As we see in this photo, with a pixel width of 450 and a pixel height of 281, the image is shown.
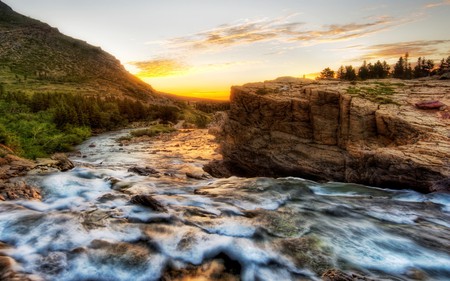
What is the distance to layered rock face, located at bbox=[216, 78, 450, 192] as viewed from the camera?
479 inches

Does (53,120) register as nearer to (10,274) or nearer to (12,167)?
(12,167)

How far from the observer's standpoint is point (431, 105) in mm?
14703

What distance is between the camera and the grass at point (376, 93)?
630 inches

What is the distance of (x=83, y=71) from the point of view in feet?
456

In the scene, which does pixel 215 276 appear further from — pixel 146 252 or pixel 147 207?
pixel 147 207

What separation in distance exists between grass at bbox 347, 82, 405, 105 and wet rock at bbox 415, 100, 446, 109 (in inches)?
42.7

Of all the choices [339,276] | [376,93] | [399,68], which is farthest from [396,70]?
[339,276]

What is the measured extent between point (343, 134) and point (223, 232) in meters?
9.65

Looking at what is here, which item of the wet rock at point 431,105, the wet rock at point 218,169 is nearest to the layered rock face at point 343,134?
the wet rock at point 431,105

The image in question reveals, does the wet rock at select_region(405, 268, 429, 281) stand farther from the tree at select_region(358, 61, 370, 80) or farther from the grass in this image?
the tree at select_region(358, 61, 370, 80)

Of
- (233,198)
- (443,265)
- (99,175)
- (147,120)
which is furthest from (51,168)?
(147,120)

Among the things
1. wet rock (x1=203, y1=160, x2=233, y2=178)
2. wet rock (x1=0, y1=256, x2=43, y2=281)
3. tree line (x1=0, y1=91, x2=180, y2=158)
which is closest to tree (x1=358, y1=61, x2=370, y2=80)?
tree line (x1=0, y1=91, x2=180, y2=158)

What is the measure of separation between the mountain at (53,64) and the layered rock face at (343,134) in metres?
90.2

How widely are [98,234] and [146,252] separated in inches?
63.3
